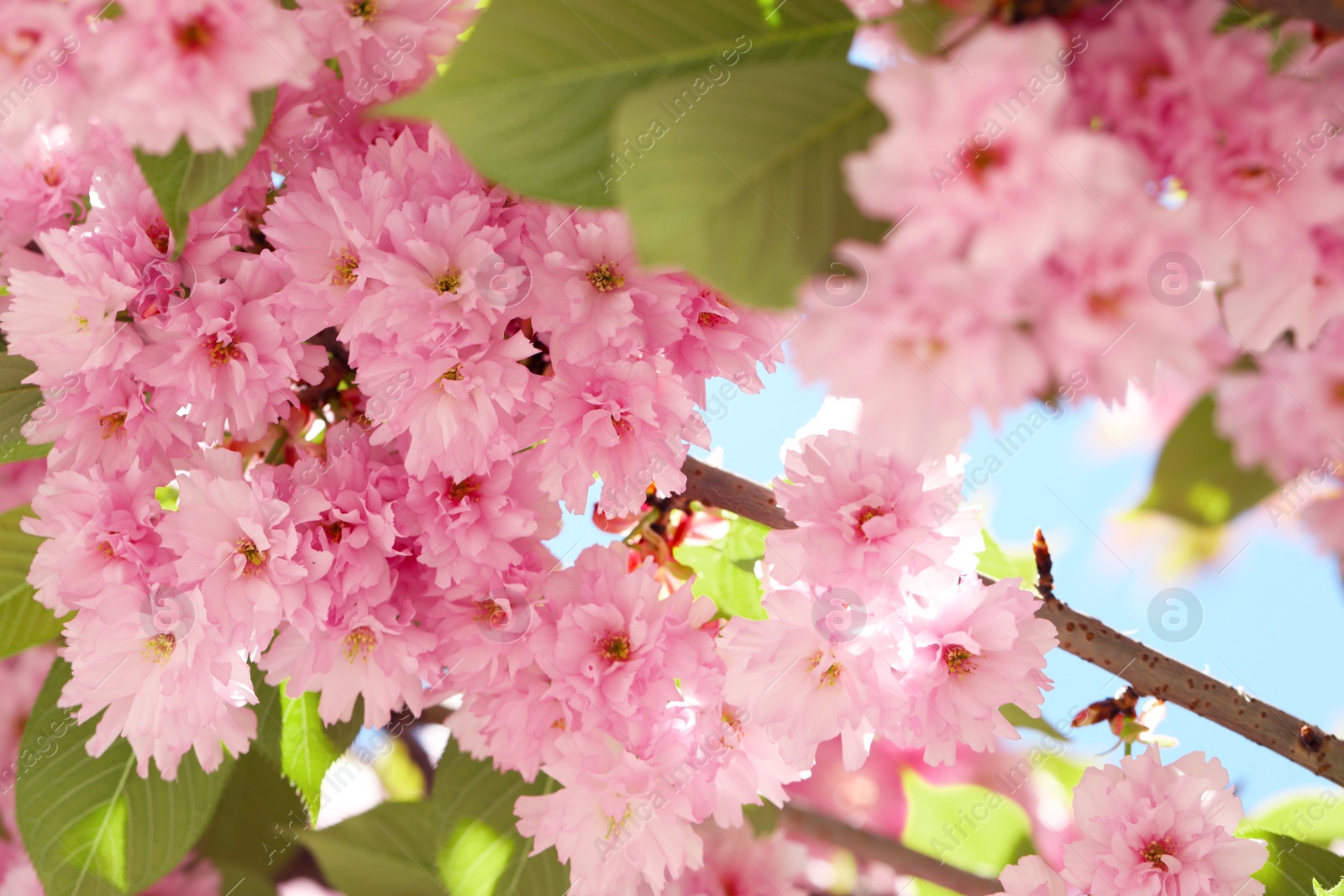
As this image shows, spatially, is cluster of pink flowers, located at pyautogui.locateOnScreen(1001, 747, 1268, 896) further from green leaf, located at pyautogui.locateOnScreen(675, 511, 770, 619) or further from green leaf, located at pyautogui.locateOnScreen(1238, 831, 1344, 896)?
green leaf, located at pyautogui.locateOnScreen(675, 511, 770, 619)

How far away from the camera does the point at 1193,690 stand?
0.76 meters

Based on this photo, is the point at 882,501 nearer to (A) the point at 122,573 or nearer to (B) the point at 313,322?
(B) the point at 313,322

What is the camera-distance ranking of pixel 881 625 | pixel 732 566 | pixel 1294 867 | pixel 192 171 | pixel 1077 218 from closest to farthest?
pixel 1077 218 < pixel 192 171 < pixel 881 625 < pixel 1294 867 < pixel 732 566

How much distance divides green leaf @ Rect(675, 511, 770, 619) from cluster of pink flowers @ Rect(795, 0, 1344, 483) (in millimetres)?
570

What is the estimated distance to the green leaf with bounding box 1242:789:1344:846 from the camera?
3.34 feet

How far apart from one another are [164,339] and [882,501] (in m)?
0.51

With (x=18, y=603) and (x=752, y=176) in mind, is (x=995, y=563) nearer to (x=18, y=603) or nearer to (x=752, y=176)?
(x=752, y=176)

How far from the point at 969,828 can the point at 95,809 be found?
889mm

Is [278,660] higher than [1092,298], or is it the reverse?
[1092,298]

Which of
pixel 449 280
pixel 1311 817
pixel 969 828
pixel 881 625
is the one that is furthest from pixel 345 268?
pixel 1311 817

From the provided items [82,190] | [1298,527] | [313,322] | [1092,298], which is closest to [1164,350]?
[1092,298]

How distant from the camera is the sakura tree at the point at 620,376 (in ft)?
1.11

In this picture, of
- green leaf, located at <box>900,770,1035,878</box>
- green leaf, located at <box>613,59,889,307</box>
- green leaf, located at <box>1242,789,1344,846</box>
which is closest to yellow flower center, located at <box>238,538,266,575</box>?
green leaf, located at <box>613,59,889,307</box>

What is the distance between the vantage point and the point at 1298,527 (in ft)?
1.61
